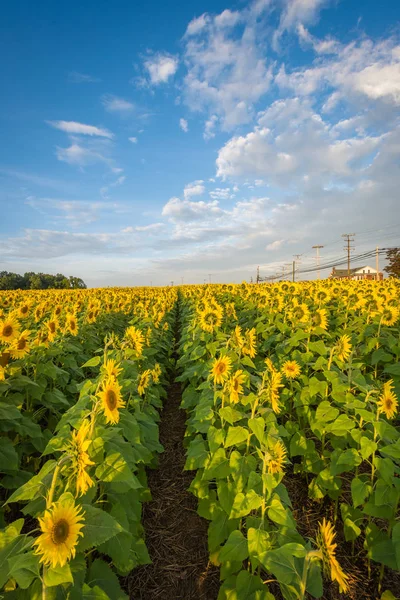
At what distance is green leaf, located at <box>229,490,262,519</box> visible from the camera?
223 centimetres

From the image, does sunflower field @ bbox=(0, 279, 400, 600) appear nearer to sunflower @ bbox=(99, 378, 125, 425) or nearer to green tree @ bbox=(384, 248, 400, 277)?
sunflower @ bbox=(99, 378, 125, 425)

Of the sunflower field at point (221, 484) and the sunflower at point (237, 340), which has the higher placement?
the sunflower at point (237, 340)

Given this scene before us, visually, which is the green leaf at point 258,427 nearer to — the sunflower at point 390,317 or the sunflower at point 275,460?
the sunflower at point 275,460

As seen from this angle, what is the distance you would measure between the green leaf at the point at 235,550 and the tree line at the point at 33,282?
5840 centimetres

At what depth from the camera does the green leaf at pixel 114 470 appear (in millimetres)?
1986

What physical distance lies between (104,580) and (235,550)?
89 centimetres

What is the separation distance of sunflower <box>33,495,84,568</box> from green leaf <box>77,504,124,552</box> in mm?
77

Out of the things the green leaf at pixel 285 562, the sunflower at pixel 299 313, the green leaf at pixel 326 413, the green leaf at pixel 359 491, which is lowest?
the green leaf at pixel 359 491

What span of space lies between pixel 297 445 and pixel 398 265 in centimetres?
5517

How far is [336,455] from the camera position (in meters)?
3.33

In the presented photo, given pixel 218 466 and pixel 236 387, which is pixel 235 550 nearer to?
pixel 218 466

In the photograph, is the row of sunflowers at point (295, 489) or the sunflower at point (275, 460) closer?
the row of sunflowers at point (295, 489)

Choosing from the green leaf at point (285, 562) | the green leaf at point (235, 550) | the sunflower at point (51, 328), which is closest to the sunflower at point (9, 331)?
the sunflower at point (51, 328)

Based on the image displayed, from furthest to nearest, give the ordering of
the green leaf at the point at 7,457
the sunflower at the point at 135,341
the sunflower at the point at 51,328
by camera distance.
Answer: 1. the sunflower at the point at 51,328
2. the sunflower at the point at 135,341
3. the green leaf at the point at 7,457
